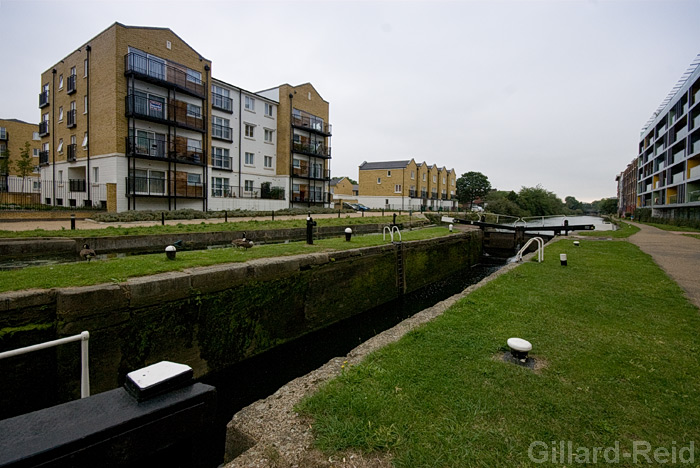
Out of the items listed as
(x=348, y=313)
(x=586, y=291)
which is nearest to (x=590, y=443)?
(x=586, y=291)

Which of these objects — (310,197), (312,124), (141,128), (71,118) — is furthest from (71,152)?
(312,124)

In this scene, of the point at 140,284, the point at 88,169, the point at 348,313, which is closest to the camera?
the point at 140,284

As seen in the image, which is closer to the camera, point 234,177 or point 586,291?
point 586,291

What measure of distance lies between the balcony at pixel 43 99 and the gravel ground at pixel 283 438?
37916 mm

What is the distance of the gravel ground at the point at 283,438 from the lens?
2.46 metres

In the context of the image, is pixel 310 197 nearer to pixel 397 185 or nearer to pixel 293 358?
pixel 397 185

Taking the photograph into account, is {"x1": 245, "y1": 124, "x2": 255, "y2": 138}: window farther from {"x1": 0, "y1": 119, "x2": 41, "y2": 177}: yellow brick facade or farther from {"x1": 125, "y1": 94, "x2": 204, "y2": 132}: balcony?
{"x1": 0, "y1": 119, "x2": 41, "y2": 177}: yellow brick facade

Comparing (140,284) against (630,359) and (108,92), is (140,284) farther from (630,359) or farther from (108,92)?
(108,92)

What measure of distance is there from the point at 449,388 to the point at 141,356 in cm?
462

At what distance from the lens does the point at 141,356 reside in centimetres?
536

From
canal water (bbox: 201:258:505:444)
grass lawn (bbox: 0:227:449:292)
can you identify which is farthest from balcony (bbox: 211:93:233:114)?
canal water (bbox: 201:258:505:444)

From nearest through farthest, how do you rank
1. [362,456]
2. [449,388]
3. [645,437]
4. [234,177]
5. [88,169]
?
[362,456], [645,437], [449,388], [88,169], [234,177]

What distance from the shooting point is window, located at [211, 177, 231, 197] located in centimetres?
2923

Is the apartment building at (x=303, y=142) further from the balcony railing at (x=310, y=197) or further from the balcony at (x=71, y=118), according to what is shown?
the balcony at (x=71, y=118)
